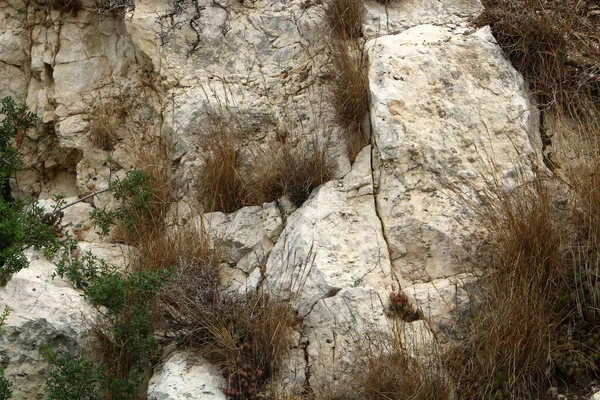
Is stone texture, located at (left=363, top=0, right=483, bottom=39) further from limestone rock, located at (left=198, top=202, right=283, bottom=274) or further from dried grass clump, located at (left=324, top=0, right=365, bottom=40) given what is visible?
limestone rock, located at (left=198, top=202, right=283, bottom=274)

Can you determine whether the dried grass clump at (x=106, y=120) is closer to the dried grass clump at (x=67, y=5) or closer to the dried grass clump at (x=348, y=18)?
the dried grass clump at (x=67, y=5)

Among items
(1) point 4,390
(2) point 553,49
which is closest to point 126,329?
(1) point 4,390

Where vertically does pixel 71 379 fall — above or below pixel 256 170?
below

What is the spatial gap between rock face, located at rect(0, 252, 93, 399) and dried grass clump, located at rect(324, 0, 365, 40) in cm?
257

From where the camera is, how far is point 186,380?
183 inches

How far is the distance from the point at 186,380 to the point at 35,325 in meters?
1.01

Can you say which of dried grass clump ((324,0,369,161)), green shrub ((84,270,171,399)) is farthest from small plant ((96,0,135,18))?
green shrub ((84,270,171,399))

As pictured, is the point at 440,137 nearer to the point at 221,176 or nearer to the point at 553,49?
the point at 553,49

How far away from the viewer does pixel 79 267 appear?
17.1 feet

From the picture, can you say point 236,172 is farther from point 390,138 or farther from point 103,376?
point 103,376

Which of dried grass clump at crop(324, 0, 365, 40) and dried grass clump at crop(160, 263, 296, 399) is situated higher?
dried grass clump at crop(324, 0, 365, 40)

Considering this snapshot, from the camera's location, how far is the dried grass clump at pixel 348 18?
6.02 m

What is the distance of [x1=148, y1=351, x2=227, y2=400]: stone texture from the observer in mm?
4578

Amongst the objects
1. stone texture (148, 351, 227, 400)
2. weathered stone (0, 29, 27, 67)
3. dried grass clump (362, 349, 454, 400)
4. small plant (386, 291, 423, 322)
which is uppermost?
weathered stone (0, 29, 27, 67)
